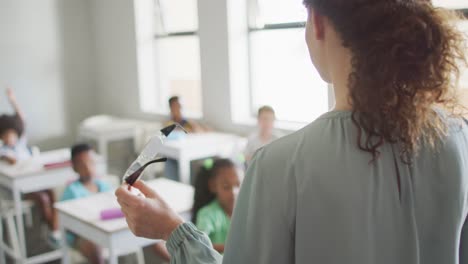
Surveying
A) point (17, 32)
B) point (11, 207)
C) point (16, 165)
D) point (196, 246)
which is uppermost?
point (17, 32)

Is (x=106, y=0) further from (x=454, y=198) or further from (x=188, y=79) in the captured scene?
(x=454, y=198)

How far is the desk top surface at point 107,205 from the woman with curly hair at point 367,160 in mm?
1639

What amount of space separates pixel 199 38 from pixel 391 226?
4.28 m

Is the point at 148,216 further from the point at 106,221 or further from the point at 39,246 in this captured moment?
the point at 39,246

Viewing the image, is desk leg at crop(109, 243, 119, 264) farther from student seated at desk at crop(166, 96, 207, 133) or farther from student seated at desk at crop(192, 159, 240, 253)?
A: student seated at desk at crop(166, 96, 207, 133)

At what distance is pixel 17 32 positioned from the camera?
18.8 ft

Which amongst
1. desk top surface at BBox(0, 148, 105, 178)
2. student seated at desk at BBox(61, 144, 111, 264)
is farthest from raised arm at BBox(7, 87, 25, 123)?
student seated at desk at BBox(61, 144, 111, 264)

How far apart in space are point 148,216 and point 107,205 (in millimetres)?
1749

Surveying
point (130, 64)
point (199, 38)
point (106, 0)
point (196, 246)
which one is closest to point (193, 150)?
point (199, 38)

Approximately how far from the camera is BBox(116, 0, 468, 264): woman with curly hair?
2.32 feet

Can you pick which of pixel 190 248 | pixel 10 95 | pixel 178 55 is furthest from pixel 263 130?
pixel 190 248

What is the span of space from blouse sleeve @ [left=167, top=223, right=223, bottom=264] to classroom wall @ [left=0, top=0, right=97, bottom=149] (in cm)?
530

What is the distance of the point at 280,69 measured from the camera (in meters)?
4.57

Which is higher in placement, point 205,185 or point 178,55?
point 178,55
